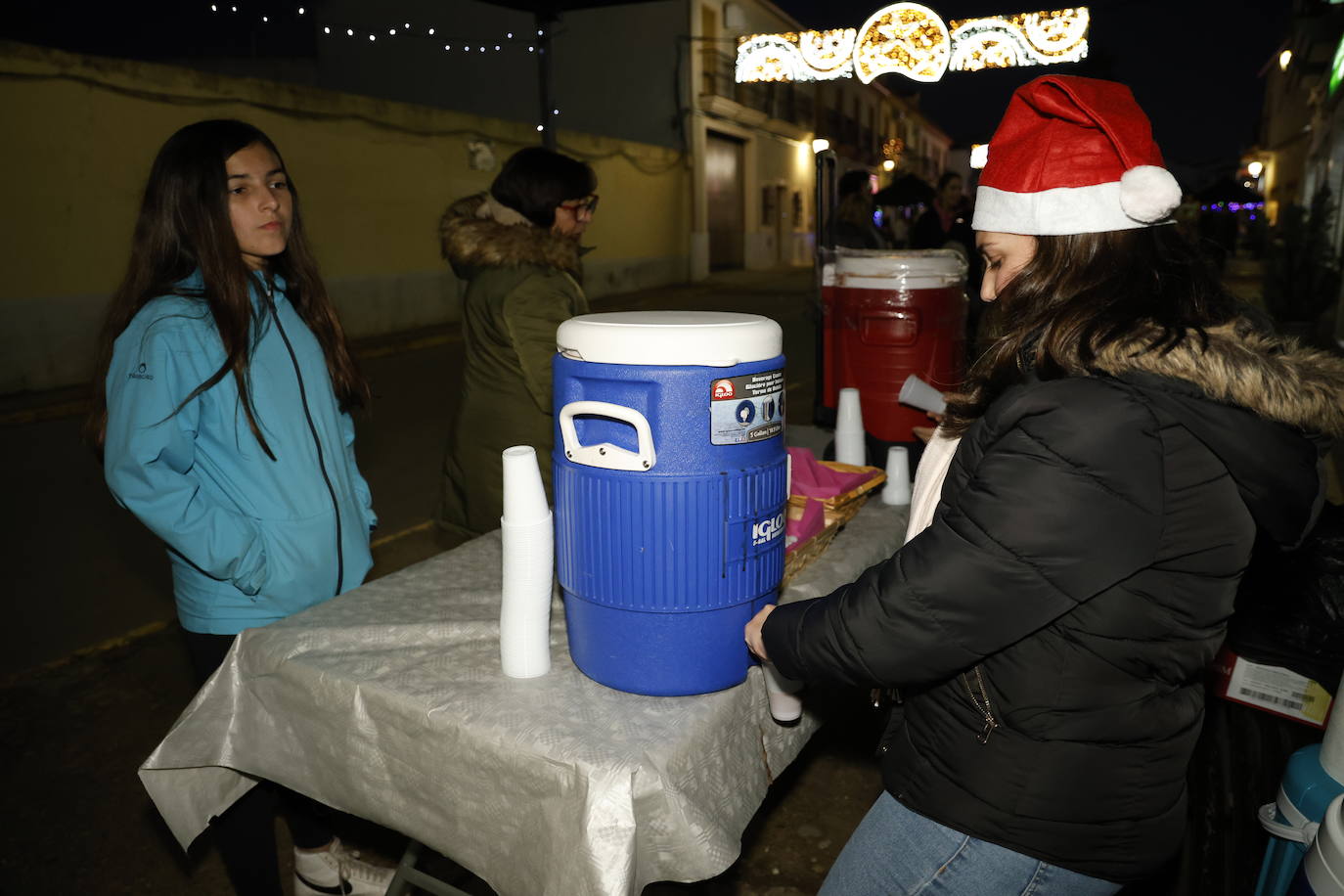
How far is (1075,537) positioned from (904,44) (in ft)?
23.6

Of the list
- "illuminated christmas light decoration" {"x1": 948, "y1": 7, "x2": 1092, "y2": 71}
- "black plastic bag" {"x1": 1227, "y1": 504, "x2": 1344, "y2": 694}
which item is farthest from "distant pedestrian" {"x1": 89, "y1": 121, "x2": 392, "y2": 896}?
"illuminated christmas light decoration" {"x1": 948, "y1": 7, "x2": 1092, "y2": 71}

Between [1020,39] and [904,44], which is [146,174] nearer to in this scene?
[904,44]

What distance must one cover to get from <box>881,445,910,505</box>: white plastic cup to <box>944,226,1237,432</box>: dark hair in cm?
102

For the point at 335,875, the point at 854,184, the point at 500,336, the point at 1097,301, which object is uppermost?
the point at 854,184

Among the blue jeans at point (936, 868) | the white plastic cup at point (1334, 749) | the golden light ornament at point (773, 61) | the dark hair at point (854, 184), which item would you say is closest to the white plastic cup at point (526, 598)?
the blue jeans at point (936, 868)

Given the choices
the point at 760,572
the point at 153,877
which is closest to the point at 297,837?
the point at 153,877

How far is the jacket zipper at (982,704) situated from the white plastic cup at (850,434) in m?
1.15

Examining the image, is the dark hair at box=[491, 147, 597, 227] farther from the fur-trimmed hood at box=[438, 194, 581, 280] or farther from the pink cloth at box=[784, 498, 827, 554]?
the pink cloth at box=[784, 498, 827, 554]

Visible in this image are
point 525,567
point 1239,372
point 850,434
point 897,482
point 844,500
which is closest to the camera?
point 1239,372

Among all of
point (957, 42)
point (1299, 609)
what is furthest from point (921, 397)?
point (957, 42)

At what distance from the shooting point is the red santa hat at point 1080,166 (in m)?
1.05

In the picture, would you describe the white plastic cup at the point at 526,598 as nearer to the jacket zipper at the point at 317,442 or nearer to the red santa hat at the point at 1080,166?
the jacket zipper at the point at 317,442

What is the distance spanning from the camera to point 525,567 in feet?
4.22

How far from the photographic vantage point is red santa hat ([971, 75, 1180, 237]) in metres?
1.05
